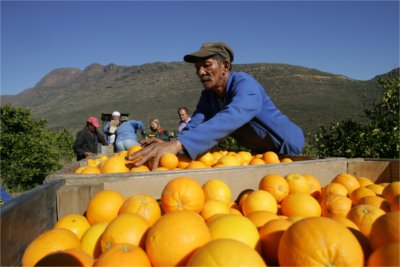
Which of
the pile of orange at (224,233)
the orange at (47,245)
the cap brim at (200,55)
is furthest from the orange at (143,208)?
the cap brim at (200,55)

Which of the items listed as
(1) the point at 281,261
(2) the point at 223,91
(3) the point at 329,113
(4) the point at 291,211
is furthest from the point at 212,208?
(3) the point at 329,113

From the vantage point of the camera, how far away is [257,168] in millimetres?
2174

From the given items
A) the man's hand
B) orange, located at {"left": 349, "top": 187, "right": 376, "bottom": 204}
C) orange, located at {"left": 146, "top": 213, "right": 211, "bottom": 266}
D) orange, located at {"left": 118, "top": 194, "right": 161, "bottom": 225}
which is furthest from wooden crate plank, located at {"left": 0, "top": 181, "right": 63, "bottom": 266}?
orange, located at {"left": 349, "top": 187, "right": 376, "bottom": 204}

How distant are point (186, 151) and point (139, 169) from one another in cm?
51

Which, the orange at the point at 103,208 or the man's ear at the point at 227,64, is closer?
the orange at the point at 103,208

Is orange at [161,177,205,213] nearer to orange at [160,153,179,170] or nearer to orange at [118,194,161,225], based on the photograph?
orange at [118,194,161,225]

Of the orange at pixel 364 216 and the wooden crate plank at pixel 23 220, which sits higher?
the wooden crate plank at pixel 23 220

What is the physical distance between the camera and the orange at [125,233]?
1.21m

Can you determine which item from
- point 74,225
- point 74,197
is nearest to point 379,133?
point 74,197

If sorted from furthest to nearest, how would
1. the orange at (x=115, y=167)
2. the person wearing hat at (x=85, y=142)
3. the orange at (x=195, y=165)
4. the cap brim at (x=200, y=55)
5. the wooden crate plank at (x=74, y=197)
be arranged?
the person wearing hat at (x=85, y=142) < the cap brim at (x=200, y=55) < the orange at (x=195, y=165) < the orange at (x=115, y=167) < the wooden crate plank at (x=74, y=197)

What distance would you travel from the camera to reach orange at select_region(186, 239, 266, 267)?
2.84 ft

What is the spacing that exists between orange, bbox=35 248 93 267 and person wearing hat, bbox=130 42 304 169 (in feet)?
4.20

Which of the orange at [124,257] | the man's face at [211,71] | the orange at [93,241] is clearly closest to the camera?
the orange at [124,257]

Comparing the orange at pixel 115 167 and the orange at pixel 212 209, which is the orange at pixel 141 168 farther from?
the orange at pixel 212 209
